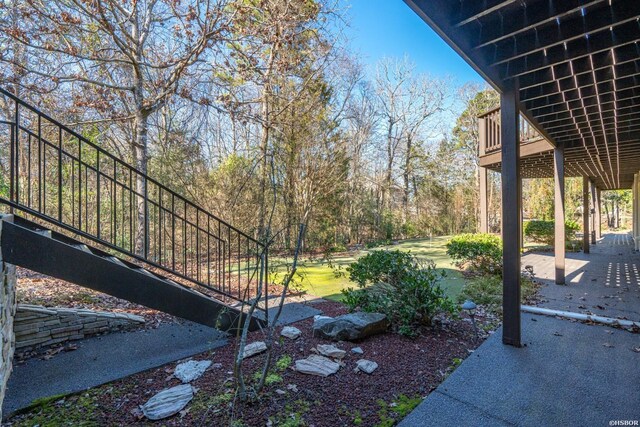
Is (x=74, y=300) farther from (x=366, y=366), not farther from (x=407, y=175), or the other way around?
(x=407, y=175)

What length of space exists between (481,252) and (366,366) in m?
4.65

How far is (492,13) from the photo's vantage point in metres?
2.24

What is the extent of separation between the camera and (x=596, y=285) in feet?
17.7

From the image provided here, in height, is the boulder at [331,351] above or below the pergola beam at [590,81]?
below

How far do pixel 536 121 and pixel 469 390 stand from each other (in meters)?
3.52

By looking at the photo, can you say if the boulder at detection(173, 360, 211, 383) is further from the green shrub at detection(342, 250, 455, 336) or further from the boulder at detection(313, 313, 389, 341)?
the green shrub at detection(342, 250, 455, 336)

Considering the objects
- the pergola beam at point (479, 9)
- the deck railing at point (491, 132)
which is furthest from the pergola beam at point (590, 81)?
the deck railing at point (491, 132)

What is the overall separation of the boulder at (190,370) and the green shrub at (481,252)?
5488 mm

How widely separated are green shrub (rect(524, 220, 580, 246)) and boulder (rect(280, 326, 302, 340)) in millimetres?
10765

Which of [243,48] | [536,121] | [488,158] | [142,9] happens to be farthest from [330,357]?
[142,9]

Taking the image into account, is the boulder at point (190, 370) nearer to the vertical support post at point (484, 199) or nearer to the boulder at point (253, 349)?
the boulder at point (253, 349)

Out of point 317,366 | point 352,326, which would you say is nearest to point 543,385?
point 352,326

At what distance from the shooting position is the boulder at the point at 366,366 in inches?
99.3

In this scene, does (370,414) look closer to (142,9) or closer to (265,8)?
(265,8)
